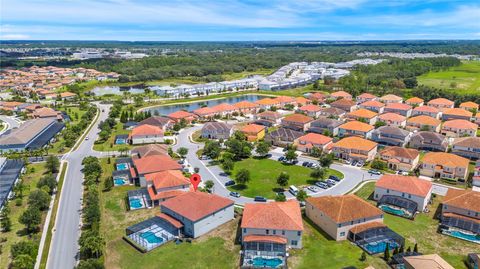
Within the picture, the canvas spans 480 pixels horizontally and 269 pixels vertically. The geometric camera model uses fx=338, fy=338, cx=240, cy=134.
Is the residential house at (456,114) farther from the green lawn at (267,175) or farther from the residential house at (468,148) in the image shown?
the green lawn at (267,175)

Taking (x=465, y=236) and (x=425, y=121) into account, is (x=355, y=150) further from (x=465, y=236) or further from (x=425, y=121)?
(x=425, y=121)

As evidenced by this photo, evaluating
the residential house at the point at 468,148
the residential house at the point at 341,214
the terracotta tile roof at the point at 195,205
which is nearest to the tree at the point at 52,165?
the terracotta tile roof at the point at 195,205

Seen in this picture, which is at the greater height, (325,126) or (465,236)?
(325,126)

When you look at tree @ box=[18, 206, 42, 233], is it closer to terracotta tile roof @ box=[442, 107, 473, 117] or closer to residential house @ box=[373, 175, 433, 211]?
residential house @ box=[373, 175, 433, 211]

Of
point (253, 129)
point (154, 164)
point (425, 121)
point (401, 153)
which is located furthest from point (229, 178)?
point (425, 121)

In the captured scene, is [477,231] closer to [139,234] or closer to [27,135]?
[139,234]

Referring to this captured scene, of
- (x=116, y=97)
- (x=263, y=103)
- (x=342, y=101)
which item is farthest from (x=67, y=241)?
(x=116, y=97)

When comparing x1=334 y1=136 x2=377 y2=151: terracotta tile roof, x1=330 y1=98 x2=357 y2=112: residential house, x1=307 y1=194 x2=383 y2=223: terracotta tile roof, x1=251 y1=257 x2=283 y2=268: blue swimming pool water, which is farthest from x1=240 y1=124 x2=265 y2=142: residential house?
x1=251 y1=257 x2=283 y2=268: blue swimming pool water

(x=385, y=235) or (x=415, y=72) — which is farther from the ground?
(x=415, y=72)
